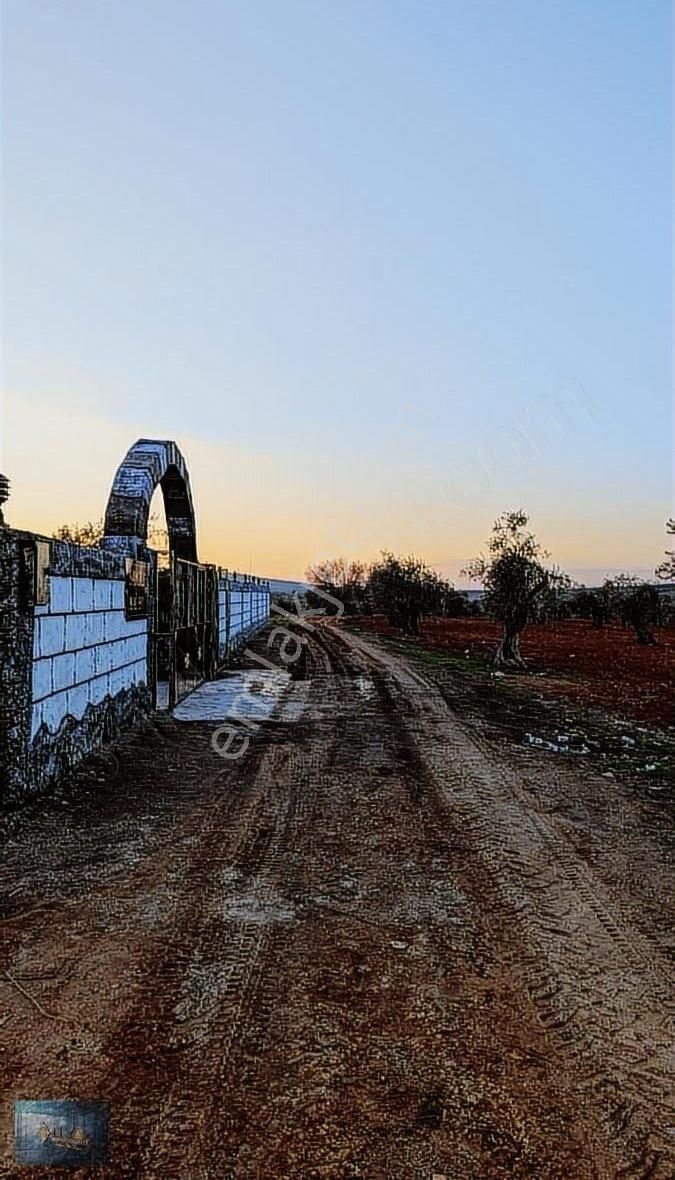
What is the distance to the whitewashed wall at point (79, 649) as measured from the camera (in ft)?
21.1

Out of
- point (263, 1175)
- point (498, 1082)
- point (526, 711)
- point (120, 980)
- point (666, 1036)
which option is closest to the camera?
point (263, 1175)

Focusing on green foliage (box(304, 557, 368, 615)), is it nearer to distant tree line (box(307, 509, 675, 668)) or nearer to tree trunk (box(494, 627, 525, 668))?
distant tree line (box(307, 509, 675, 668))

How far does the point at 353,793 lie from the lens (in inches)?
261

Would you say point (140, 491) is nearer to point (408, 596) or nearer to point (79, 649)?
point (79, 649)

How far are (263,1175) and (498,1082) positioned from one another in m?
0.82

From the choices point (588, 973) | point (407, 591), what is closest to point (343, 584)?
point (407, 591)

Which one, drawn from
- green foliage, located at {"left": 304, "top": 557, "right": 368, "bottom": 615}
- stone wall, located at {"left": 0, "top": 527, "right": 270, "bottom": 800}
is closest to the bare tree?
stone wall, located at {"left": 0, "top": 527, "right": 270, "bottom": 800}

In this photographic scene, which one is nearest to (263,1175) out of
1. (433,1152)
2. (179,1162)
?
(179,1162)

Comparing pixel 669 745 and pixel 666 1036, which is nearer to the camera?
pixel 666 1036

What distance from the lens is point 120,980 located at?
333 cm

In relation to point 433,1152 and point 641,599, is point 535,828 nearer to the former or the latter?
point 433,1152

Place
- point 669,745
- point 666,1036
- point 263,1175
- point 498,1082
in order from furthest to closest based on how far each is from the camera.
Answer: point 669,745 → point 666,1036 → point 498,1082 → point 263,1175

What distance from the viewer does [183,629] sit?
13930 mm

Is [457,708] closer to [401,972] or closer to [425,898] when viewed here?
[425,898]
